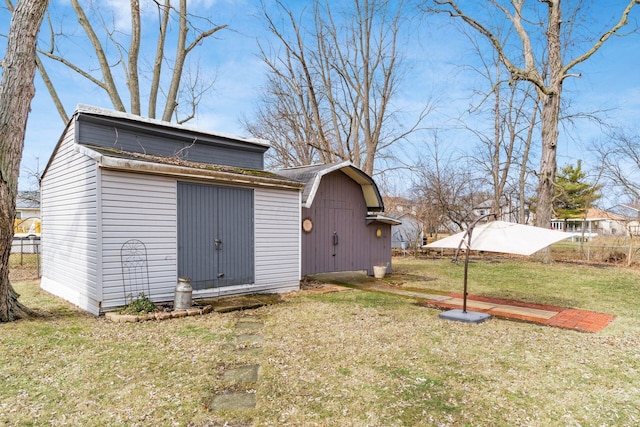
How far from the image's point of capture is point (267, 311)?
6730mm

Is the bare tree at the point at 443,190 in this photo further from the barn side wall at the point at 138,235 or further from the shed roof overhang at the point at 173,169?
the barn side wall at the point at 138,235

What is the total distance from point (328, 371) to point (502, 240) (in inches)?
147

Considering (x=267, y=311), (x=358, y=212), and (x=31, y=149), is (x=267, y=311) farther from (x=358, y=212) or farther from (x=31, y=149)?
(x=31, y=149)

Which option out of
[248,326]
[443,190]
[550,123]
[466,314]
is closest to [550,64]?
[550,123]

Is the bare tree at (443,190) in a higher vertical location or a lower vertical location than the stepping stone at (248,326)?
higher

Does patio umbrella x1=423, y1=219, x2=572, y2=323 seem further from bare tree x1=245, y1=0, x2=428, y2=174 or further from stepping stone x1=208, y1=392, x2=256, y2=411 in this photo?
bare tree x1=245, y1=0, x2=428, y2=174

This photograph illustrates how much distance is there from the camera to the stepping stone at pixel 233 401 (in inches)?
124

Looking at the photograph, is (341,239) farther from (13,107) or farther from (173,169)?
(13,107)

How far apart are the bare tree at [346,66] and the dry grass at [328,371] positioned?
1393 centimetres

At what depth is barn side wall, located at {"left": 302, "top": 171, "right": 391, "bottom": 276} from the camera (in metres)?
10.3

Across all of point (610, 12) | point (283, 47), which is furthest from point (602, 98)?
point (283, 47)

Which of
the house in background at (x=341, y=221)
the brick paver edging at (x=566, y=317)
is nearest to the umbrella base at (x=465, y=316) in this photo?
the brick paver edging at (x=566, y=317)

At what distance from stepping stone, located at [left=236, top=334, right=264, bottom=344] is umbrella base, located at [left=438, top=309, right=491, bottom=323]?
3.06 m

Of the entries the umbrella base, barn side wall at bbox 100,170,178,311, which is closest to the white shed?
barn side wall at bbox 100,170,178,311
